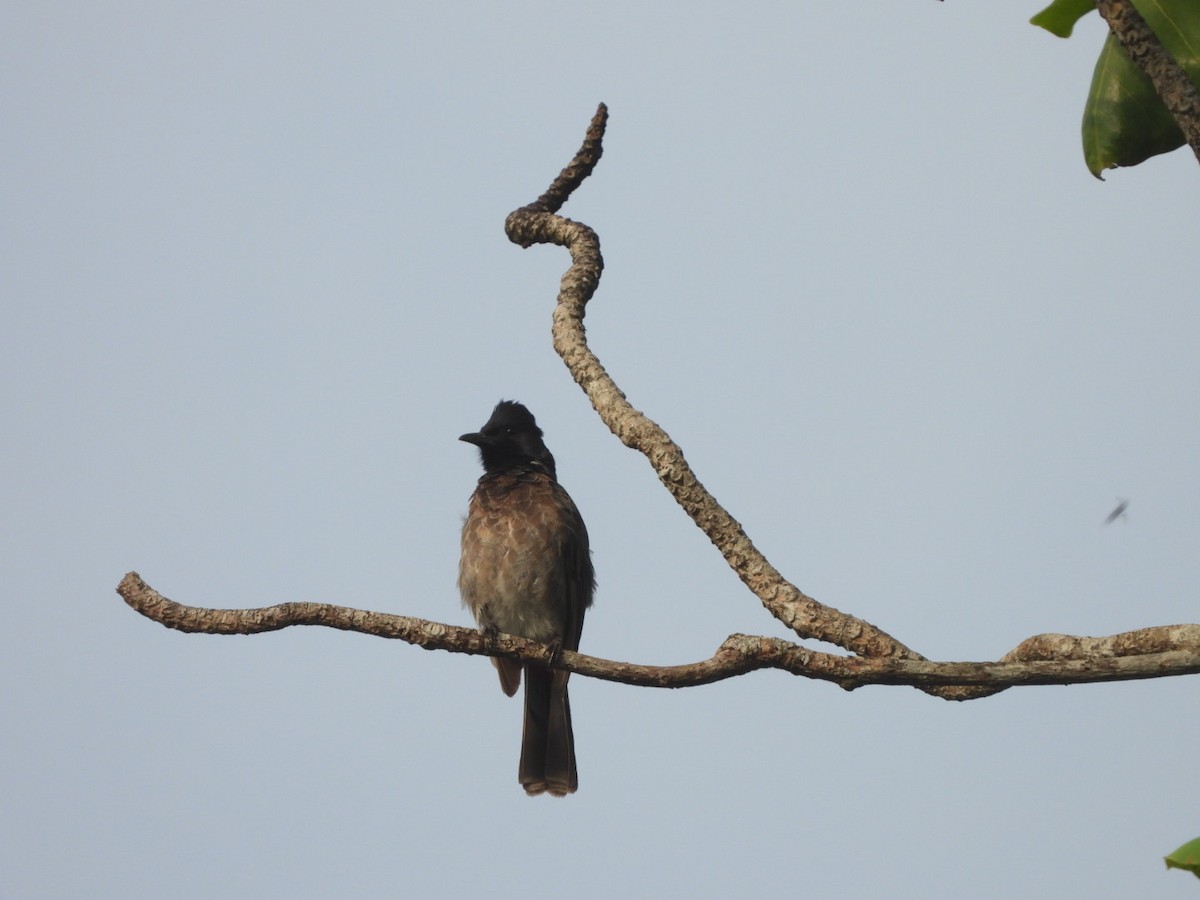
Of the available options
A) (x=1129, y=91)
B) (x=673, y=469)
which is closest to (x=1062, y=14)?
(x=1129, y=91)

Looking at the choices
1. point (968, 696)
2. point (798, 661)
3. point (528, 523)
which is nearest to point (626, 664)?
point (798, 661)

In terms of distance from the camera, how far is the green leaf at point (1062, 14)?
2854 mm

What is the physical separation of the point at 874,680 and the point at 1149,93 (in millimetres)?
1405

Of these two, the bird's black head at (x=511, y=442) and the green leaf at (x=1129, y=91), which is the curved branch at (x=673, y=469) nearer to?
the green leaf at (x=1129, y=91)

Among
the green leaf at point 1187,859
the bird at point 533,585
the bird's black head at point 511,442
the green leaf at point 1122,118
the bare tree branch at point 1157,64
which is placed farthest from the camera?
the bird's black head at point 511,442

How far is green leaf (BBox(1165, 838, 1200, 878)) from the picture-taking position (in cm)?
204

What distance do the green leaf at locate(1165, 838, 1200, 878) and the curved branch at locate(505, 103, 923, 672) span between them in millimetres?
913

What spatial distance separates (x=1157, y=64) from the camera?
248cm

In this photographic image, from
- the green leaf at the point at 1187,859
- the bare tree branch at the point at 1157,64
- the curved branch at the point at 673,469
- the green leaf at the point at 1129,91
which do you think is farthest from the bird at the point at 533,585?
the green leaf at the point at 1187,859

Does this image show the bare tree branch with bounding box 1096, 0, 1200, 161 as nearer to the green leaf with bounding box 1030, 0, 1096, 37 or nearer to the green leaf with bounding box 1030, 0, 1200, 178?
the green leaf with bounding box 1030, 0, 1200, 178

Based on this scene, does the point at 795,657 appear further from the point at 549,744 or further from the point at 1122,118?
the point at 549,744

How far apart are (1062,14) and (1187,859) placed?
1.84 m

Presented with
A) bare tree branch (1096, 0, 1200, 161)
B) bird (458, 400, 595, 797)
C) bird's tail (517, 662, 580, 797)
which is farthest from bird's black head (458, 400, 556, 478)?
bare tree branch (1096, 0, 1200, 161)

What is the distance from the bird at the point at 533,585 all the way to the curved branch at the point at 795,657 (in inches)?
123
